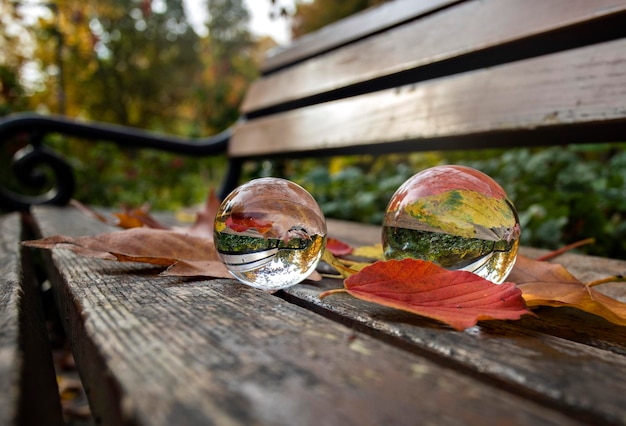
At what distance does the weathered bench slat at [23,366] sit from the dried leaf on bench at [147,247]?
110 mm

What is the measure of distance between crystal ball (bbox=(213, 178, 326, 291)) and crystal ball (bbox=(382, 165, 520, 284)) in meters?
0.15

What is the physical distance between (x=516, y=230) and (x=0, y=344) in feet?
2.25

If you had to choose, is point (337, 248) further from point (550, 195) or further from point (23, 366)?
point (550, 195)

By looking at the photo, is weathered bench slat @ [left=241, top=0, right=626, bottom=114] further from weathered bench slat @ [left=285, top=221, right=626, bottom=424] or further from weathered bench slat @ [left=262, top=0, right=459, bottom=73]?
weathered bench slat @ [left=285, top=221, right=626, bottom=424]

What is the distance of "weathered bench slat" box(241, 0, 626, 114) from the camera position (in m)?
1.38

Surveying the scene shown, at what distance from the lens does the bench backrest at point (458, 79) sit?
4.30 ft

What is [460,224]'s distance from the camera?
0.73 metres

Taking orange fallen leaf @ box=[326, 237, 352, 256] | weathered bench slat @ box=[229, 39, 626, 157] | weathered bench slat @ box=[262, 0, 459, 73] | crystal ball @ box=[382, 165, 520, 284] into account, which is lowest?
orange fallen leaf @ box=[326, 237, 352, 256]

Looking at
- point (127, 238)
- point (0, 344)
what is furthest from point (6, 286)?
point (0, 344)

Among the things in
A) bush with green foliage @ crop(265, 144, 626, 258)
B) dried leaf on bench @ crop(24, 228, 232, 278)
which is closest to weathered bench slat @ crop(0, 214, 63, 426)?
dried leaf on bench @ crop(24, 228, 232, 278)

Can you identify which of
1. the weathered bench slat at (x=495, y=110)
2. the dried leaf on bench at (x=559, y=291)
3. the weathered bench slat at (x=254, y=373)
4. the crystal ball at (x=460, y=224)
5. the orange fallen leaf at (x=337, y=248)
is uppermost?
the weathered bench slat at (x=495, y=110)

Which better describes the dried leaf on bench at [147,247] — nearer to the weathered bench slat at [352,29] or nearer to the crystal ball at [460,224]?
the crystal ball at [460,224]

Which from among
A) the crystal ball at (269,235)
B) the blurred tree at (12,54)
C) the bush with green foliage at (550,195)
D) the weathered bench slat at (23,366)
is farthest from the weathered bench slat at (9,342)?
the blurred tree at (12,54)

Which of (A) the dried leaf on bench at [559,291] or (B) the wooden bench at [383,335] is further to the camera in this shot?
(A) the dried leaf on bench at [559,291]
